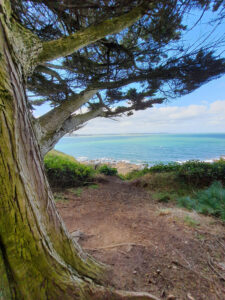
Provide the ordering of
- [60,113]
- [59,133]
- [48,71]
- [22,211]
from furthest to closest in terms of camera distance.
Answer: [59,133] < [60,113] < [48,71] < [22,211]

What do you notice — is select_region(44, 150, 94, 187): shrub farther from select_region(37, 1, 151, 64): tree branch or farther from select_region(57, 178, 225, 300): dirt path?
select_region(37, 1, 151, 64): tree branch

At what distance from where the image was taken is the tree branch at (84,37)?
1.55m

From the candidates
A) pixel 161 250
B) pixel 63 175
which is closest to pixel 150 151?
pixel 63 175

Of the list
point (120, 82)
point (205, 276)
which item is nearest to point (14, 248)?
point (205, 276)

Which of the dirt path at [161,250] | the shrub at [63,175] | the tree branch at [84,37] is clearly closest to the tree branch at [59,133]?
the shrub at [63,175]

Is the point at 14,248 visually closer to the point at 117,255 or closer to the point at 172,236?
the point at 117,255

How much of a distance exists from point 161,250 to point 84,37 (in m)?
2.73

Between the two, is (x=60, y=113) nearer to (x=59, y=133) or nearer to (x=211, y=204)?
(x=59, y=133)

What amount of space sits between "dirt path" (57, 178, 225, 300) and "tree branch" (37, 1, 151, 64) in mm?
2289

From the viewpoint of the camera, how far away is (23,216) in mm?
819

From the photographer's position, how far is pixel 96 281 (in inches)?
42.2

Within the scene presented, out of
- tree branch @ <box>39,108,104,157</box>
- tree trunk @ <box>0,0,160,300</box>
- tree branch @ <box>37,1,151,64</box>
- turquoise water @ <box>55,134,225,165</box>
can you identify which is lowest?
turquoise water @ <box>55,134,225,165</box>

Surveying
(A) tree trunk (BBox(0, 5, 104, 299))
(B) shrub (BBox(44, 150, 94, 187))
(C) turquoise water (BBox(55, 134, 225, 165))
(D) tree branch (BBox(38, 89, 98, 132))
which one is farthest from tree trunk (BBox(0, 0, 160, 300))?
(C) turquoise water (BBox(55, 134, 225, 165))

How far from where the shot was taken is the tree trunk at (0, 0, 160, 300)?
790mm
